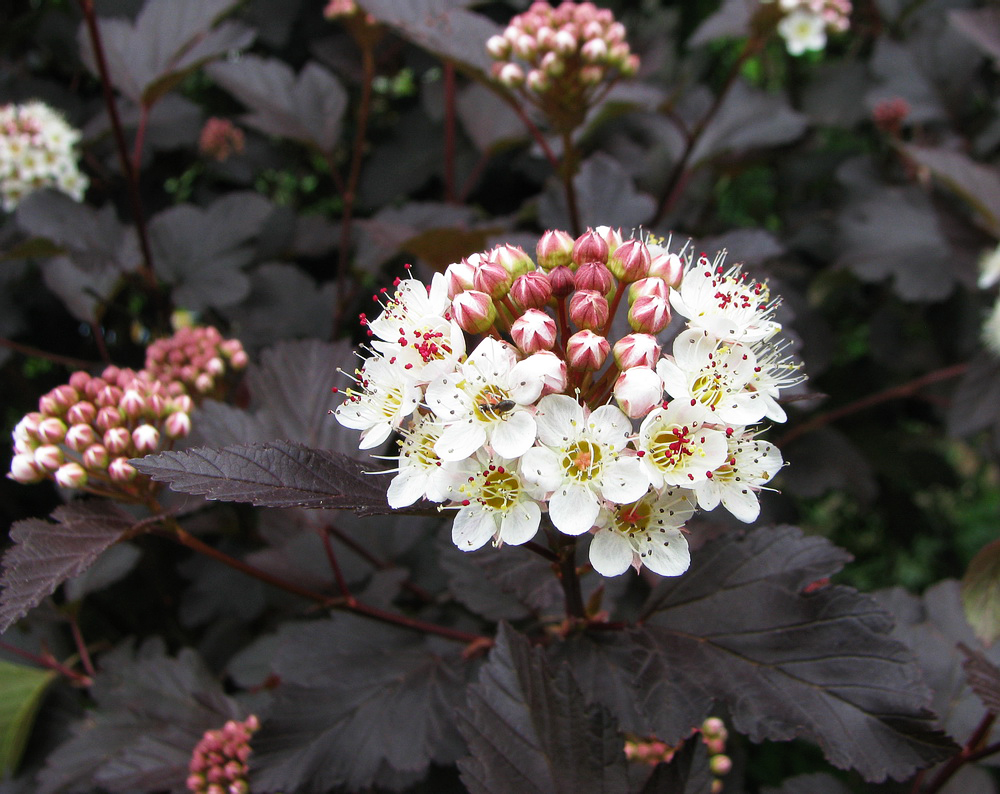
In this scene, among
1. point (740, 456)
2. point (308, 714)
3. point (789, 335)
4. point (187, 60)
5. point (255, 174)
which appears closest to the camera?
point (740, 456)

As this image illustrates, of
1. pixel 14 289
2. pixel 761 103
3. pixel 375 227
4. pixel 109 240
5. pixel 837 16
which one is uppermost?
pixel 837 16

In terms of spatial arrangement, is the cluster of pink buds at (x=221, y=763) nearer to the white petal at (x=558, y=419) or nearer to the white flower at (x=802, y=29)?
the white petal at (x=558, y=419)

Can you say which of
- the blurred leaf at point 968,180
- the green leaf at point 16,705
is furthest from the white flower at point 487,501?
the blurred leaf at point 968,180

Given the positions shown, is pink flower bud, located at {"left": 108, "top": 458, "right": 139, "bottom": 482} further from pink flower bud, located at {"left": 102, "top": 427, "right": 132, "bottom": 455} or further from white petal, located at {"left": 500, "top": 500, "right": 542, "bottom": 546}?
white petal, located at {"left": 500, "top": 500, "right": 542, "bottom": 546}

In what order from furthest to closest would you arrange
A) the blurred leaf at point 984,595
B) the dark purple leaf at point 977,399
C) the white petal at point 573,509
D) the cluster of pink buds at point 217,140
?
1. the cluster of pink buds at point 217,140
2. the dark purple leaf at point 977,399
3. the blurred leaf at point 984,595
4. the white petal at point 573,509

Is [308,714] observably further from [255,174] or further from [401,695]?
[255,174]

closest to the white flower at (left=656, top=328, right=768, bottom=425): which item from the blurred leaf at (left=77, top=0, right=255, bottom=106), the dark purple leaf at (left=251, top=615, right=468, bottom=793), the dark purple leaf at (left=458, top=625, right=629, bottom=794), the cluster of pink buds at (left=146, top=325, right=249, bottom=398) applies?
the dark purple leaf at (left=458, top=625, right=629, bottom=794)

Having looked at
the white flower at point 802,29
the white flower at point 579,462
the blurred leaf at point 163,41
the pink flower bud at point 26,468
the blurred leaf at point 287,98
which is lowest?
the pink flower bud at point 26,468

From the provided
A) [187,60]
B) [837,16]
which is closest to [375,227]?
[187,60]
